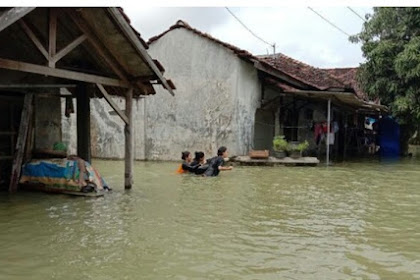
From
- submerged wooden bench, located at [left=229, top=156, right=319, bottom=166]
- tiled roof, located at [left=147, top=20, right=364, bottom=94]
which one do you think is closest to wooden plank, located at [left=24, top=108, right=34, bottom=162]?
submerged wooden bench, located at [left=229, top=156, right=319, bottom=166]

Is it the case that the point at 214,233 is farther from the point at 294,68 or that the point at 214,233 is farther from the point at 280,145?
the point at 294,68

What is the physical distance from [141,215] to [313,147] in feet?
48.3

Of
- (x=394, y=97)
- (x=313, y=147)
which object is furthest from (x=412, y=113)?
(x=313, y=147)

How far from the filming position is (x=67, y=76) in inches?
305

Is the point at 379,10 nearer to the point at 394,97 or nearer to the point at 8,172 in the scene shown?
the point at 394,97

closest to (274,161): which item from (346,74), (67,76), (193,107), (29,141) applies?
(193,107)

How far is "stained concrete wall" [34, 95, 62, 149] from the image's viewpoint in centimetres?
1024

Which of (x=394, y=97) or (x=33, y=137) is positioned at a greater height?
(x=394, y=97)

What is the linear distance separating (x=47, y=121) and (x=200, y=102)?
847cm

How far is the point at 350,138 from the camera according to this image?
2461 centimetres

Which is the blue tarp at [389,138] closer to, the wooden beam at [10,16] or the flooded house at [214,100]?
the flooded house at [214,100]

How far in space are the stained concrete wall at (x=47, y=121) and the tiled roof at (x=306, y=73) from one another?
33.5 ft

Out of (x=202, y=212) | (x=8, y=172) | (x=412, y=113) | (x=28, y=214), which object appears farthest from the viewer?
(x=412, y=113)

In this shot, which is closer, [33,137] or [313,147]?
[33,137]
